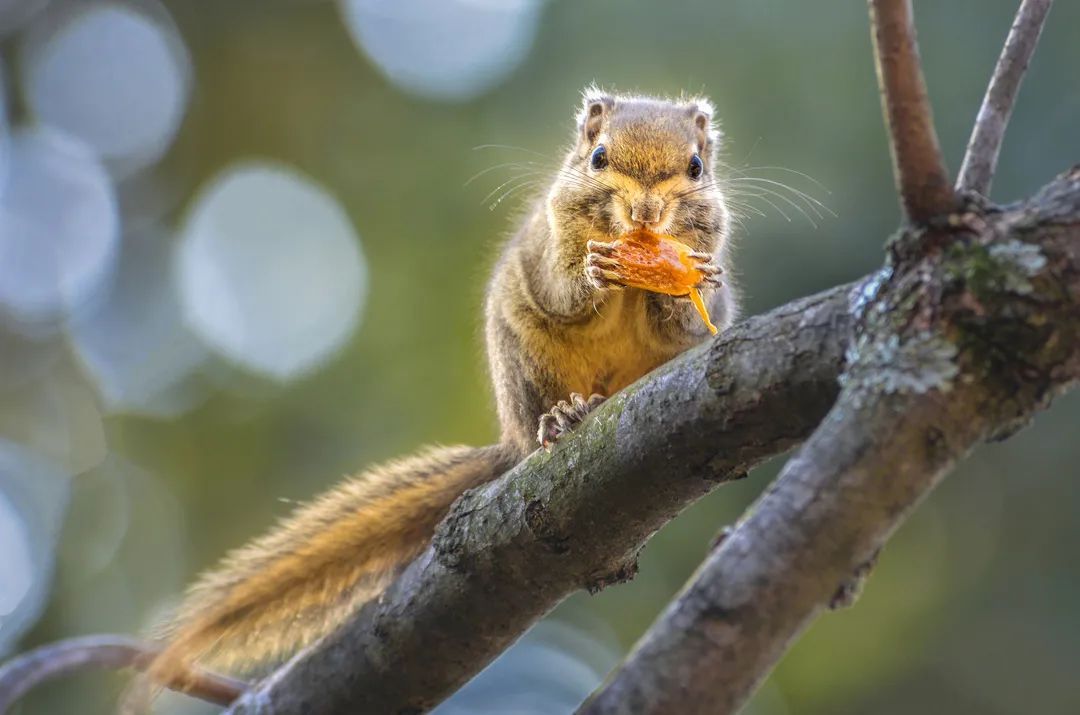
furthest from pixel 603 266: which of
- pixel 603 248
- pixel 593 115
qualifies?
pixel 593 115

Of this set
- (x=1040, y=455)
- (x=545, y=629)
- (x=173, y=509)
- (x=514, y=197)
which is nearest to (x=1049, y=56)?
(x=1040, y=455)

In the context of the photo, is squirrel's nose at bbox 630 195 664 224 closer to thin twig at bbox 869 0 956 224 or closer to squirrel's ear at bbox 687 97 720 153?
squirrel's ear at bbox 687 97 720 153

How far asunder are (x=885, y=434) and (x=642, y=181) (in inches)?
67.7

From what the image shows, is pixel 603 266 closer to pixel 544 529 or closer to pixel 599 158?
pixel 599 158

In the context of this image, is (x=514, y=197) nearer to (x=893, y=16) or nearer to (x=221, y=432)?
(x=221, y=432)

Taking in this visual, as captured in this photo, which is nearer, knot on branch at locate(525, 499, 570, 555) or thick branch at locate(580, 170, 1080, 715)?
thick branch at locate(580, 170, 1080, 715)

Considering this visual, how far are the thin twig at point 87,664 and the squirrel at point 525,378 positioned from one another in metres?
0.04

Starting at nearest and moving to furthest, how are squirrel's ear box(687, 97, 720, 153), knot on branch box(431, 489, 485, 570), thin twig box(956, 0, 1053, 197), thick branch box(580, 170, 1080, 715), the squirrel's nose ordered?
1. thick branch box(580, 170, 1080, 715)
2. thin twig box(956, 0, 1053, 197)
3. knot on branch box(431, 489, 485, 570)
4. the squirrel's nose
5. squirrel's ear box(687, 97, 720, 153)

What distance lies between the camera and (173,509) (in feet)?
17.8

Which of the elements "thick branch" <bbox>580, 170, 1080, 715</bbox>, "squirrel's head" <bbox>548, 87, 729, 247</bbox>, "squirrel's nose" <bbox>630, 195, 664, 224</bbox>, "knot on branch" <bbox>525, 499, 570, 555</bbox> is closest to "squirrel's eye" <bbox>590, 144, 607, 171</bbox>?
"squirrel's head" <bbox>548, 87, 729, 247</bbox>

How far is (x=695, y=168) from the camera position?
2.96 metres

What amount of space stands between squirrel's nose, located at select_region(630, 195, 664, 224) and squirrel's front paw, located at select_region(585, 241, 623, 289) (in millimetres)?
94

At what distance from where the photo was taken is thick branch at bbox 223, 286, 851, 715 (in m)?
1.51

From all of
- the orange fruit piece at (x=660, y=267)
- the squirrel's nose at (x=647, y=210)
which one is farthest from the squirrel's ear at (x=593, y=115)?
the orange fruit piece at (x=660, y=267)
